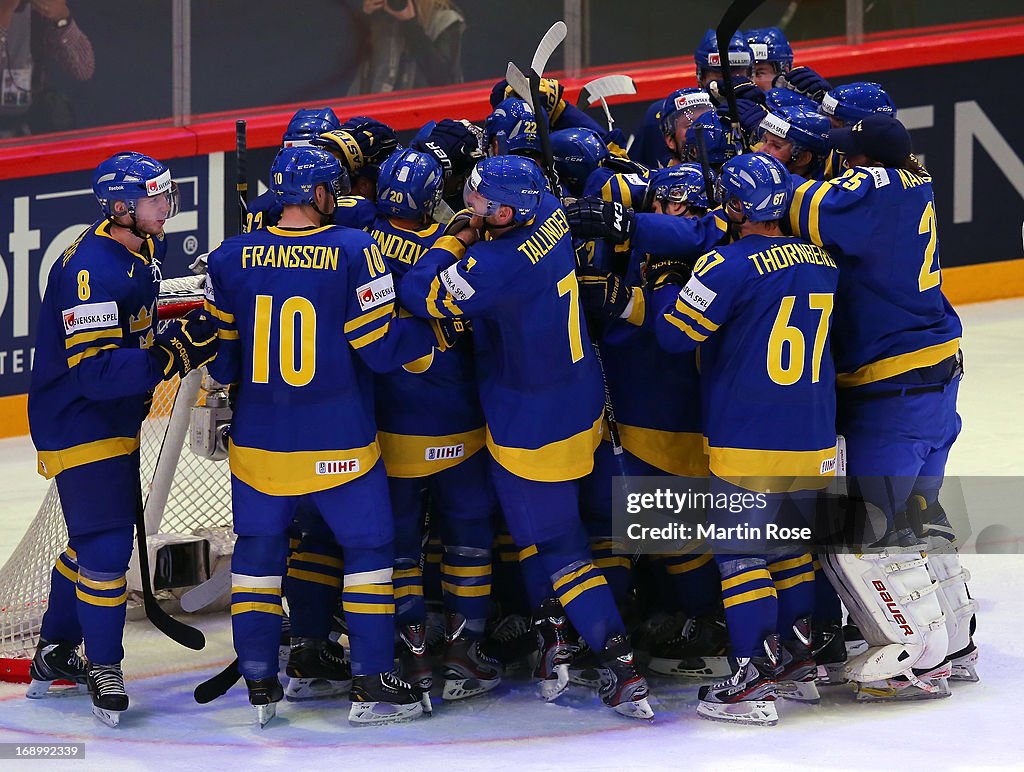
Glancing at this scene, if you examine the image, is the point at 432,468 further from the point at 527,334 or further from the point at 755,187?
the point at 755,187

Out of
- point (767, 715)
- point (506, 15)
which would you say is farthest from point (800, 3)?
point (767, 715)

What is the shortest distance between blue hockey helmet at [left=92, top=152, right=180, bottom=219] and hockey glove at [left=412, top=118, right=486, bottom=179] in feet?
2.77

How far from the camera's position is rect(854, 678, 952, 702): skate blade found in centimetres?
488

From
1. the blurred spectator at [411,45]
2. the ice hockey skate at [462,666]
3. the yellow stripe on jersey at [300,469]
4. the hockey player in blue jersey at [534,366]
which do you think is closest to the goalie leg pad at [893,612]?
the hockey player in blue jersey at [534,366]

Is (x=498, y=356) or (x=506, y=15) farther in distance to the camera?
(x=506, y=15)

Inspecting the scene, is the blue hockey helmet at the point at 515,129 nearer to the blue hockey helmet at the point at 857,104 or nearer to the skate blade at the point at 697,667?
the blue hockey helmet at the point at 857,104

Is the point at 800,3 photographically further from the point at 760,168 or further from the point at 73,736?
the point at 73,736

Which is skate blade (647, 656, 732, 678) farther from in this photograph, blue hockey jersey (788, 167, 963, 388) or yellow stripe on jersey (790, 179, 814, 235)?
yellow stripe on jersey (790, 179, 814, 235)

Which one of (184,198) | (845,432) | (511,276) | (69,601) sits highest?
(184,198)

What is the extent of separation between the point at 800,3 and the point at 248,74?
3.02 meters

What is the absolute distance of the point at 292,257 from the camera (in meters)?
4.51

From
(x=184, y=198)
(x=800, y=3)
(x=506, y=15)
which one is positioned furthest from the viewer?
(x=800, y=3)

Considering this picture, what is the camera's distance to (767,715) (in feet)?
15.3

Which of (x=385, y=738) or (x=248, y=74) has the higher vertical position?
(x=248, y=74)
